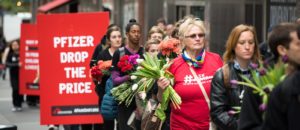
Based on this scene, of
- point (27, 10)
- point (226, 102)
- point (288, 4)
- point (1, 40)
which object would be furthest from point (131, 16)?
point (27, 10)

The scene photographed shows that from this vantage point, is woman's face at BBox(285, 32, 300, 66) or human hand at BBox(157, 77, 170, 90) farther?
human hand at BBox(157, 77, 170, 90)

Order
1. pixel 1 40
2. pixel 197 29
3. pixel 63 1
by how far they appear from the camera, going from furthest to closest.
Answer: pixel 1 40, pixel 63 1, pixel 197 29

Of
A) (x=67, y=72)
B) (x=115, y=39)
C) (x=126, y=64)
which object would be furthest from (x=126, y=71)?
(x=67, y=72)

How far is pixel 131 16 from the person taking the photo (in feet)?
74.1

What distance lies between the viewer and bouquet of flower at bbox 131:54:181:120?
736cm

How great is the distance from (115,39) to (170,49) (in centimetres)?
243

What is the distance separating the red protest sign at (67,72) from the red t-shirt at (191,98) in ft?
16.6

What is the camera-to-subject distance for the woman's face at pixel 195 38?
7344 millimetres

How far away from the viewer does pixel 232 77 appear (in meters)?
6.00

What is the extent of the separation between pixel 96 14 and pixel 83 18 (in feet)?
0.64

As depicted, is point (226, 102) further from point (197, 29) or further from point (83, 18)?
point (83, 18)

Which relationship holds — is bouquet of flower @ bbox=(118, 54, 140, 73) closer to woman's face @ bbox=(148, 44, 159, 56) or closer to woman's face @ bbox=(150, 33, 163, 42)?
woman's face @ bbox=(148, 44, 159, 56)

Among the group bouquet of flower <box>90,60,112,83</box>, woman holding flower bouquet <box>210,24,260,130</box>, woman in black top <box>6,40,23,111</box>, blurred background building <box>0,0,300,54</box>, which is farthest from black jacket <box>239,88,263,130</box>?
woman in black top <box>6,40,23,111</box>

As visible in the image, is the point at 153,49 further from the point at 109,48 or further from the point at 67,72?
the point at 67,72
